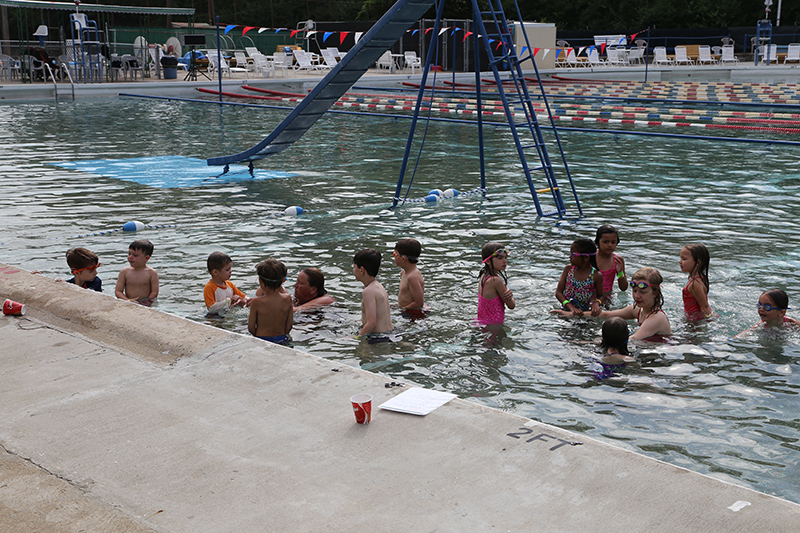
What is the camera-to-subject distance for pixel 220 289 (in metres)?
7.19

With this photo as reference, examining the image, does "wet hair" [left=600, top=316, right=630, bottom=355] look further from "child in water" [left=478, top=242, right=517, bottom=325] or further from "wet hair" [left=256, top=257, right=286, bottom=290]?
"wet hair" [left=256, top=257, right=286, bottom=290]

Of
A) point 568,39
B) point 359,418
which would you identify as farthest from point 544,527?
point 568,39

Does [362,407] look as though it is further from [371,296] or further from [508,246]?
[508,246]

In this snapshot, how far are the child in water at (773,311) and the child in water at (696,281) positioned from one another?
40 cm

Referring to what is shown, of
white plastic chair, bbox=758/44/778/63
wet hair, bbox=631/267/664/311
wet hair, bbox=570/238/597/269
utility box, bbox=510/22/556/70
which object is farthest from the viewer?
white plastic chair, bbox=758/44/778/63

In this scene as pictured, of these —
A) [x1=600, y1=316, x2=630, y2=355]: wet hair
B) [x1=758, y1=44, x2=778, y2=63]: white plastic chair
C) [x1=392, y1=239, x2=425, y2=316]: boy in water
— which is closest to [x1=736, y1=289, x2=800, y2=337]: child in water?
[x1=600, y1=316, x2=630, y2=355]: wet hair

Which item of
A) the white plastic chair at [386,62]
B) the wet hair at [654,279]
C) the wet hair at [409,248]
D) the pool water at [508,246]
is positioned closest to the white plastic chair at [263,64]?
the white plastic chair at [386,62]

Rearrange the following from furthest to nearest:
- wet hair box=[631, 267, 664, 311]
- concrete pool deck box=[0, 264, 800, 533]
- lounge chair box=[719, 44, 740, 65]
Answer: lounge chair box=[719, 44, 740, 65], wet hair box=[631, 267, 664, 311], concrete pool deck box=[0, 264, 800, 533]

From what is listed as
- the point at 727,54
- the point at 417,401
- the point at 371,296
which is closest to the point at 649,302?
the point at 371,296

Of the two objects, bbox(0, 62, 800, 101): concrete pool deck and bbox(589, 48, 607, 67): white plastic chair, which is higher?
bbox(589, 48, 607, 67): white plastic chair

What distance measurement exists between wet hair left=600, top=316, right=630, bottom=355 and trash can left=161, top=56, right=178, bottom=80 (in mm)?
33491

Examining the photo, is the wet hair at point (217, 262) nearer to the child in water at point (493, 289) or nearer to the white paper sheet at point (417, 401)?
the child in water at point (493, 289)

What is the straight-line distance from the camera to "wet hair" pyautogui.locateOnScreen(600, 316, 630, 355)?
5.86 meters

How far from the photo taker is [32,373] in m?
4.95
